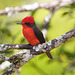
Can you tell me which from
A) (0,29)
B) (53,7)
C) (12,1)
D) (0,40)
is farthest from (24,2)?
(0,40)

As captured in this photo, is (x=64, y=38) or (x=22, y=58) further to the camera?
(x=22, y=58)

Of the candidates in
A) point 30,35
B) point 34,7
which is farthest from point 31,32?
point 34,7

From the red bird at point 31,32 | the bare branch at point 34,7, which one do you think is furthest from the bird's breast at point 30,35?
the bare branch at point 34,7

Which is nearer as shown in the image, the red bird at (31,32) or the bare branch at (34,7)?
the red bird at (31,32)

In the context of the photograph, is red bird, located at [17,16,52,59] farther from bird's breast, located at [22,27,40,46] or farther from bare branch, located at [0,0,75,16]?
bare branch, located at [0,0,75,16]

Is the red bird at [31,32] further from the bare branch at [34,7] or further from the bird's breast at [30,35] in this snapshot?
the bare branch at [34,7]

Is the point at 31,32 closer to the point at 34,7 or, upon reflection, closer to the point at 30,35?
the point at 30,35

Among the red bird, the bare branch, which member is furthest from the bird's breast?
the bare branch

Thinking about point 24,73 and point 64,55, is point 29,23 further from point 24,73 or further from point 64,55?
point 24,73

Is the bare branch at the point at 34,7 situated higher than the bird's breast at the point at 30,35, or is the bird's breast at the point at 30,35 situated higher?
the bare branch at the point at 34,7

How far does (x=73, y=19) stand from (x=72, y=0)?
→ 20cm

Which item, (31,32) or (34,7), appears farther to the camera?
(34,7)

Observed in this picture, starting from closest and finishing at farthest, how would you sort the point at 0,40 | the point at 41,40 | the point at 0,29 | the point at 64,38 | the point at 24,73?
the point at 64,38 < the point at 41,40 < the point at 0,40 < the point at 0,29 < the point at 24,73

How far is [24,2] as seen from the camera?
71.4 inches
